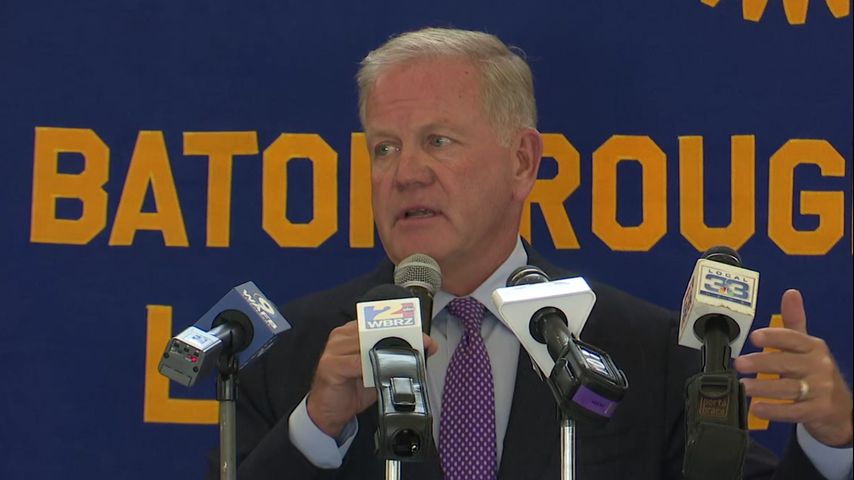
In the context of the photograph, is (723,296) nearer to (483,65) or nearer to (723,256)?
(723,256)

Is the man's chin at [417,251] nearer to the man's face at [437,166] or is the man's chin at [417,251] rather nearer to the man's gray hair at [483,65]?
the man's face at [437,166]

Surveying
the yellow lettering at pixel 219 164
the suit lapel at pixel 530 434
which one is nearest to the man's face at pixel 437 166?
the suit lapel at pixel 530 434

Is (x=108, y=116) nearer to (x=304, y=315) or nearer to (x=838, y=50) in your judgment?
(x=304, y=315)

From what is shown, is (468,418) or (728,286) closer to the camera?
(728,286)

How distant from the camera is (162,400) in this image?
10.3ft

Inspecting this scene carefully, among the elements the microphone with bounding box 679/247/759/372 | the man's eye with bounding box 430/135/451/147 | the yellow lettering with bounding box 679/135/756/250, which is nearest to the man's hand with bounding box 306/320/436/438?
the microphone with bounding box 679/247/759/372

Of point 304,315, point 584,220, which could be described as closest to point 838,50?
point 584,220

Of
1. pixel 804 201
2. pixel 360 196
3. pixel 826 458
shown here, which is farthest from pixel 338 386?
pixel 804 201

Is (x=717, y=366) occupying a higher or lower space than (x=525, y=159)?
lower

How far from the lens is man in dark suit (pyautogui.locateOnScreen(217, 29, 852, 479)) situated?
8.07ft

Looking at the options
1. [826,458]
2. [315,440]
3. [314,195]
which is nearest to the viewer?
[826,458]

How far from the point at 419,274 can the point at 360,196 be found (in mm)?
1220

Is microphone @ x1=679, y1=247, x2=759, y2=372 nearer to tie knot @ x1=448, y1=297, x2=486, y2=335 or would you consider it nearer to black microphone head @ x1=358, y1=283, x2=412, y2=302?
black microphone head @ x1=358, y1=283, x2=412, y2=302

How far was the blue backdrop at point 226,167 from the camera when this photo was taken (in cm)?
310
